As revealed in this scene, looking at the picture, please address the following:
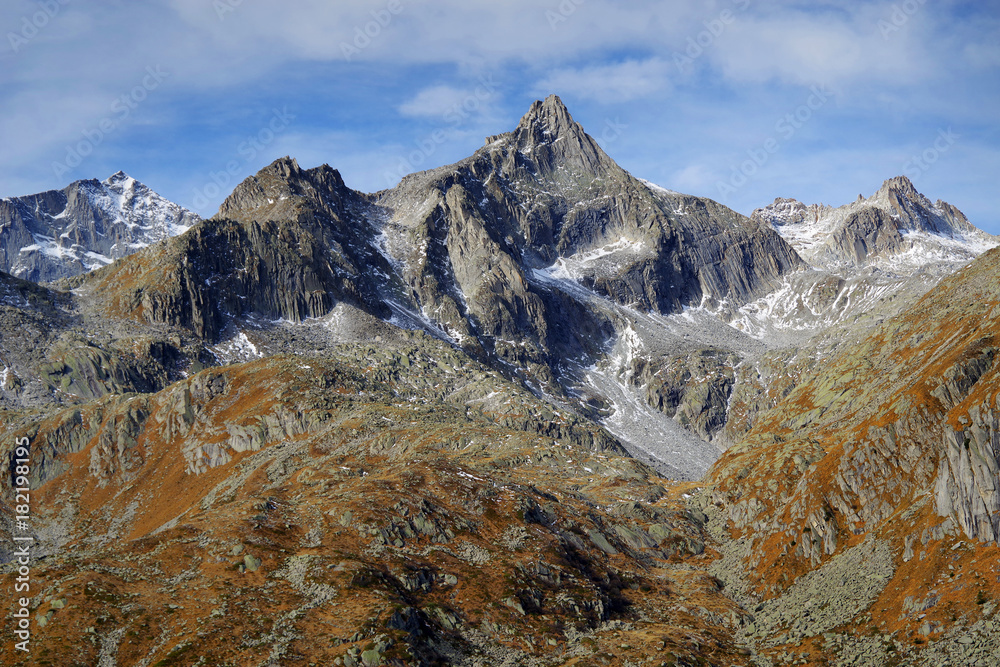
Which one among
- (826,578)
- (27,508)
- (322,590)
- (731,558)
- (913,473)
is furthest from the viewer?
(27,508)

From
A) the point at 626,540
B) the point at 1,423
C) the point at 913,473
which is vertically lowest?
the point at 626,540

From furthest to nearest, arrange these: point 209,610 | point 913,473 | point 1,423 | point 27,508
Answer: point 1,423 → point 27,508 → point 913,473 → point 209,610

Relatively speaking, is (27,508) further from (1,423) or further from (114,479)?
(1,423)

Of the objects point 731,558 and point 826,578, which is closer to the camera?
point 826,578

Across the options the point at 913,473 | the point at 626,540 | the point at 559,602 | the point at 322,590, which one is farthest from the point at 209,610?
the point at 913,473

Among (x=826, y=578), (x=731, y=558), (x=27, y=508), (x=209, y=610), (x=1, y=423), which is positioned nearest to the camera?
(x=209, y=610)

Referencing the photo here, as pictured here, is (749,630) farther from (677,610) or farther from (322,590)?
(322,590)

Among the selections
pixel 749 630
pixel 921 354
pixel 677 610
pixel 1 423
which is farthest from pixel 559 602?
pixel 1 423

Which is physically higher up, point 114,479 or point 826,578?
point 114,479

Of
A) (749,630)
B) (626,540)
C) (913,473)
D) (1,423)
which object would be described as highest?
(1,423)
